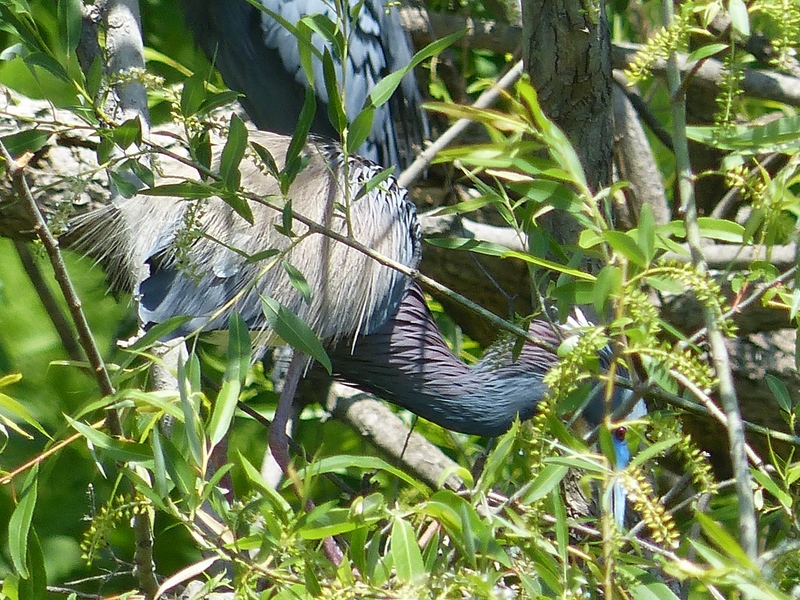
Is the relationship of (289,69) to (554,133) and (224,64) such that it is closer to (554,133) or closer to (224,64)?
(224,64)

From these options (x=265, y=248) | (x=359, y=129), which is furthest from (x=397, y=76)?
(x=265, y=248)

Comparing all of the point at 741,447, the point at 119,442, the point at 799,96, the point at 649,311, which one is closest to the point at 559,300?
the point at 649,311

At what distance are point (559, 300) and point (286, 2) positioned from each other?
1.89 metres

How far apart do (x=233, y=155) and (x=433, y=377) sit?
1.33 m

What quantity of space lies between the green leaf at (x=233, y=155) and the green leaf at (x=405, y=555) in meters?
0.34

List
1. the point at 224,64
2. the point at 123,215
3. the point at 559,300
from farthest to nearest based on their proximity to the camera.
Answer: the point at 224,64, the point at 123,215, the point at 559,300

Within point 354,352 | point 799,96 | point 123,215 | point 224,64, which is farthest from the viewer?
point 224,64

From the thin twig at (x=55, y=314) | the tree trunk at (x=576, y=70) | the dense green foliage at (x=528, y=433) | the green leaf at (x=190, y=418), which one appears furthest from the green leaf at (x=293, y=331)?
the thin twig at (x=55, y=314)

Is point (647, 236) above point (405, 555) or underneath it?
above

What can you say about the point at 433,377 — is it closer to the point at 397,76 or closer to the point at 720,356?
the point at 397,76

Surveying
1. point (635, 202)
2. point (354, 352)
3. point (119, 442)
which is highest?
point (119, 442)

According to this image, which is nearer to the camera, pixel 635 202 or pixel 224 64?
pixel 635 202

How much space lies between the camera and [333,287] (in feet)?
5.76

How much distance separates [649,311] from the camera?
0.73 meters
